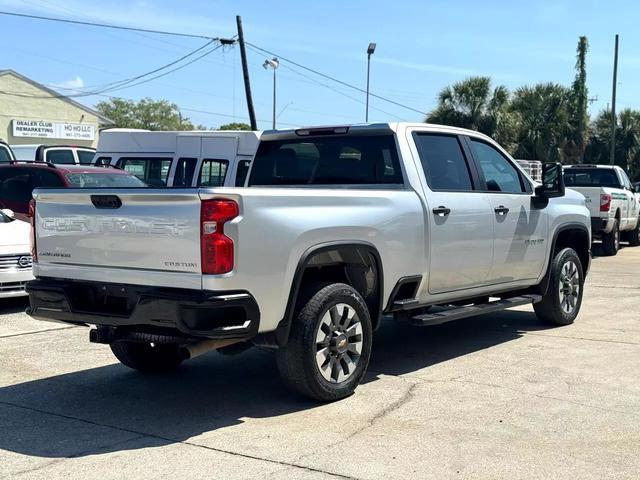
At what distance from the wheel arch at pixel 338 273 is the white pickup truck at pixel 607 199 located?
11801 mm

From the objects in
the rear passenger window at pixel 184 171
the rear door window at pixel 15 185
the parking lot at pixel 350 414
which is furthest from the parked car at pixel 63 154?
the parking lot at pixel 350 414

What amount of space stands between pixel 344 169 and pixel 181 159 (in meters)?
9.76

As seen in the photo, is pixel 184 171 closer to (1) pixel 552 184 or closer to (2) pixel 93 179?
(2) pixel 93 179

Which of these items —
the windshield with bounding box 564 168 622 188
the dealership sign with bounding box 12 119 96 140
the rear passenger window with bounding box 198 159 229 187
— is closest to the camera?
the rear passenger window with bounding box 198 159 229 187

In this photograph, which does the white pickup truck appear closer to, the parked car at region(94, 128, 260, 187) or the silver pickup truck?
the parked car at region(94, 128, 260, 187)

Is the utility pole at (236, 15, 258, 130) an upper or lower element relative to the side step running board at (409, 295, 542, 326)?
upper

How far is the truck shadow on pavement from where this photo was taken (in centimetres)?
491

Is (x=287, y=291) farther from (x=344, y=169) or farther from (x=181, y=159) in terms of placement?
(x=181, y=159)

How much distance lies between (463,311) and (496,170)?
1529 millimetres

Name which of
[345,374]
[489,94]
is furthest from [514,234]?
[489,94]

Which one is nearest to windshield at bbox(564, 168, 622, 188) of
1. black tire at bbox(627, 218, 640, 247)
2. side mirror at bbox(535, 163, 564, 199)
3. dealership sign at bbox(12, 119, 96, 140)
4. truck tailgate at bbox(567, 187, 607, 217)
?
truck tailgate at bbox(567, 187, 607, 217)

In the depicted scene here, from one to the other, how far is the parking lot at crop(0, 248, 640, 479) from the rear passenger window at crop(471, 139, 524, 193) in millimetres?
1544

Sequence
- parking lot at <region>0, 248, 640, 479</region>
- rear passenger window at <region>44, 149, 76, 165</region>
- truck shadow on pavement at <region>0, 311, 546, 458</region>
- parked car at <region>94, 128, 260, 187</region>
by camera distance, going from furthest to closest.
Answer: rear passenger window at <region>44, 149, 76, 165</region>
parked car at <region>94, 128, 260, 187</region>
truck shadow on pavement at <region>0, 311, 546, 458</region>
parking lot at <region>0, 248, 640, 479</region>

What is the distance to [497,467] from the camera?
14.3 feet
